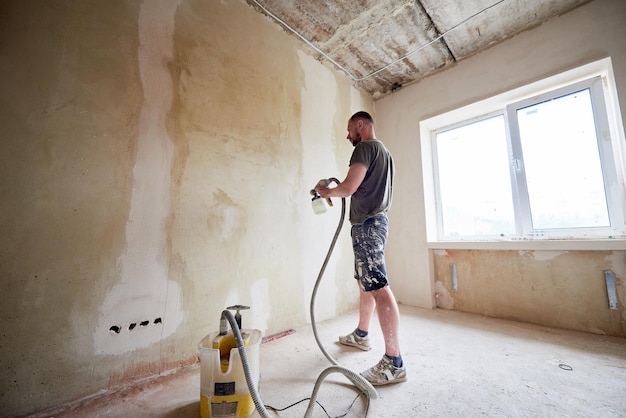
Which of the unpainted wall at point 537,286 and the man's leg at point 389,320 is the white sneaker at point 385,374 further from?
the unpainted wall at point 537,286

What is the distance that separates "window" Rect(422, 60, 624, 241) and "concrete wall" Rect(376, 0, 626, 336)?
7.9 inches

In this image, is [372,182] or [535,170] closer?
[372,182]

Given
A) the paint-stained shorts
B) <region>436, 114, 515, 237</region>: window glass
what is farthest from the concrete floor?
<region>436, 114, 515, 237</region>: window glass

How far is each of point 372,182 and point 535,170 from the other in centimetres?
177

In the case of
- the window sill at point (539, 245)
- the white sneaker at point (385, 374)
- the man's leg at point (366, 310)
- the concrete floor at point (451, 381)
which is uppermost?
the window sill at point (539, 245)

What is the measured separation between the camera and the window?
1938 millimetres

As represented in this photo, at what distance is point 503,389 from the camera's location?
3.77 ft

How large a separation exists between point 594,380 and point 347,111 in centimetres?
266

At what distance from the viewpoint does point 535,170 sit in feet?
7.27

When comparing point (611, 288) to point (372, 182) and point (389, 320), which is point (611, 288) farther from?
point (372, 182)

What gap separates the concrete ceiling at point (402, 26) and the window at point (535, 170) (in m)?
0.60

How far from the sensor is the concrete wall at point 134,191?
1062mm

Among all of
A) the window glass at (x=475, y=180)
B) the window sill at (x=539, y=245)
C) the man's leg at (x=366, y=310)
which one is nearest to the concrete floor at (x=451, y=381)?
the man's leg at (x=366, y=310)

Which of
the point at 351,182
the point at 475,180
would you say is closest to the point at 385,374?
the point at 351,182
